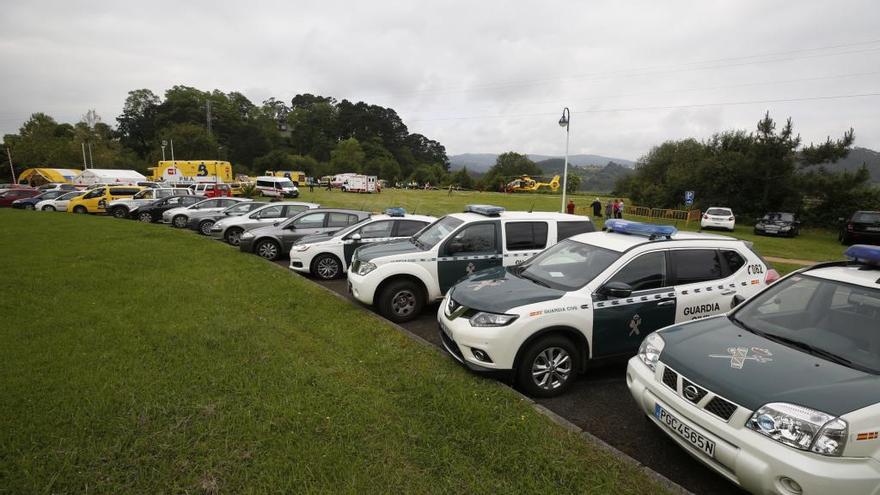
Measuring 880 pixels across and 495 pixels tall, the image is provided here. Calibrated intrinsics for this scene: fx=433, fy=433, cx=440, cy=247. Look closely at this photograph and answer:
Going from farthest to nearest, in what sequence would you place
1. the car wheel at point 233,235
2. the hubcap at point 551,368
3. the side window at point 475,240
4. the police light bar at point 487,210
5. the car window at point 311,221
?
the car wheel at point 233,235
the car window at point 311,221
the police light bar at point 487,210
the side window at point 475,240
the hubcap at point 551,368

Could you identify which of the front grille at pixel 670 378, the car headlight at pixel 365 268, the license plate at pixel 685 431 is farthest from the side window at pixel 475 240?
the license plate at pixel 685 431

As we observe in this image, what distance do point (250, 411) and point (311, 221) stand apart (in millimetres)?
8855

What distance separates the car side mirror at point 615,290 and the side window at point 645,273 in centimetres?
21

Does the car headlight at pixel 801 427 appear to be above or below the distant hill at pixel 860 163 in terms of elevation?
below

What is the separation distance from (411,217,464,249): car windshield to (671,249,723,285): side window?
131 inches

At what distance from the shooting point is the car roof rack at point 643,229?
5.24 metres

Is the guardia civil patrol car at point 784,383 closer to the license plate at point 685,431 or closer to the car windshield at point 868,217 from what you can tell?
the license plate at point 685,431

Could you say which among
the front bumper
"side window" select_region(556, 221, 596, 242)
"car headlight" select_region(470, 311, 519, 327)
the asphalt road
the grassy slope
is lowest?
the asphalt road

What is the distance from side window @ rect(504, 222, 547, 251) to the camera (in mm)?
7199

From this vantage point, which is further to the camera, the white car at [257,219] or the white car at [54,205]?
the white car at [54,205]

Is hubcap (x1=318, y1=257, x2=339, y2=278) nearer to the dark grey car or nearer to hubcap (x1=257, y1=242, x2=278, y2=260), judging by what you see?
the dark grey car

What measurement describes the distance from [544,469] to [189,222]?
59.2 ft

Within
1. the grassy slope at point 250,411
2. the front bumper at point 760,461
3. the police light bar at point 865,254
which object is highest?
the police light bar at point 865,254

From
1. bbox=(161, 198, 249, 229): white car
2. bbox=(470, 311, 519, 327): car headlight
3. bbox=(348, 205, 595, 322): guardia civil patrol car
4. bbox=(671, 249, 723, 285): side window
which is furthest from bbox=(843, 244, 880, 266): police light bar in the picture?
bbox=(161, 198, 249, 229): white car
